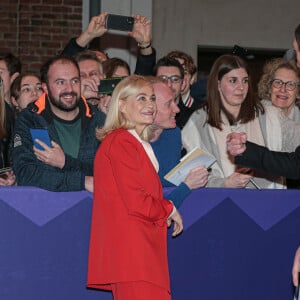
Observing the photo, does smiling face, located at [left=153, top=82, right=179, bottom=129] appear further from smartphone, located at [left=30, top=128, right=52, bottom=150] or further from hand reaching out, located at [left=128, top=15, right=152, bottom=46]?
hand reaching out, located at [left=128, top=15, right=152, bottom=46]

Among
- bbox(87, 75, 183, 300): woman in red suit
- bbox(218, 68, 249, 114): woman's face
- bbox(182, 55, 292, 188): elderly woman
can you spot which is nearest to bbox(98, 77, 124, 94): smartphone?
bbox(182, 55, 292, 188): elderly woman

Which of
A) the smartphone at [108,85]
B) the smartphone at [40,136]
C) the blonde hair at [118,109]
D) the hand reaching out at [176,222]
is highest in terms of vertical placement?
the smartphone at [108,85]

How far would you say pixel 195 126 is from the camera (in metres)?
5.18

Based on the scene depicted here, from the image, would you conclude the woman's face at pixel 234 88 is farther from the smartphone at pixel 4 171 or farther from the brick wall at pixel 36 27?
the brick wall at pixel 36 27

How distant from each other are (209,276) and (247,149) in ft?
3.54

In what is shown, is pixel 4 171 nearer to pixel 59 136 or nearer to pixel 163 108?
pixel 59 136

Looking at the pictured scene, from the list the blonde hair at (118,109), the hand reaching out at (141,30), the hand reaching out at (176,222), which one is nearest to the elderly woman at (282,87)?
the hand reaching out at (141,30)

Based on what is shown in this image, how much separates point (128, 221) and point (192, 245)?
2.51ft

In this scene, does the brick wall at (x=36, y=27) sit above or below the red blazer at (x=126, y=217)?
above

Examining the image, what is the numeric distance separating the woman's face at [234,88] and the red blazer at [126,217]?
1.38 meters

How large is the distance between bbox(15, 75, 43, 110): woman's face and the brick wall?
11.1 ft

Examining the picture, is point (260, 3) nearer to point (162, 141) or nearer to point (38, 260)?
point (162, 141)

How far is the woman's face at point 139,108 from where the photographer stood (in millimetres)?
4141

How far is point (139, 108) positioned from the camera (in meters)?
4.14
